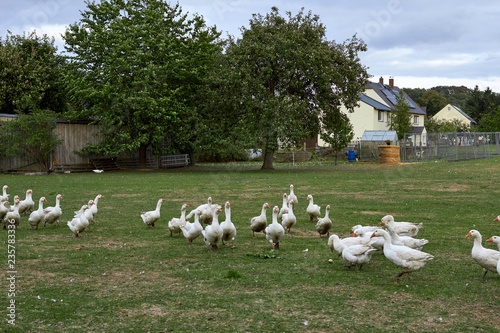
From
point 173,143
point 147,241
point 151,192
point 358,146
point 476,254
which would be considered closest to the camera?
point 476,254

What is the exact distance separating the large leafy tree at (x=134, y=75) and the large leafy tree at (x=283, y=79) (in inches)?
166

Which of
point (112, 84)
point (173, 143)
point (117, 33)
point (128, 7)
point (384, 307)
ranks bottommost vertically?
point (384, 307)

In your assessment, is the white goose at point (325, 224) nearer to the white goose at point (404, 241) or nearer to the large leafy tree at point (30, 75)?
the white goose at point (404, 241)

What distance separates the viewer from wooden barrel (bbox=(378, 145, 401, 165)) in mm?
48656

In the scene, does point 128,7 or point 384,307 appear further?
point 128,7

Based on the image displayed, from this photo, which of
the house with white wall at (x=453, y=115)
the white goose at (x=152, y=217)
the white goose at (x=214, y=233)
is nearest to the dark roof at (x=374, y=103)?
the house with white wall at (x=453, y=115)

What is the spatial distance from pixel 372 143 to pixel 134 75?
96.5ft

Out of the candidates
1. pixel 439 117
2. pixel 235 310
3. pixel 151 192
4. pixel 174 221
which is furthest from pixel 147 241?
pixel 439 117

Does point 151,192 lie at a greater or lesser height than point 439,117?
lesser

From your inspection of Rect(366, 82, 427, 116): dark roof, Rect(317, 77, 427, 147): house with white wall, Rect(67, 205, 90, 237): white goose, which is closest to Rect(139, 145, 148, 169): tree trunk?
Rect(67, 205, 90, 237): white goose

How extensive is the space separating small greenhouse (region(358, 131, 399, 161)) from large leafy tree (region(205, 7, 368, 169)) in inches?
702

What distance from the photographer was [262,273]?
862 cm

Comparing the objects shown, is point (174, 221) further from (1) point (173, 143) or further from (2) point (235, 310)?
(1) point (173, 143)

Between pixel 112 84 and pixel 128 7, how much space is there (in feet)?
22.0
